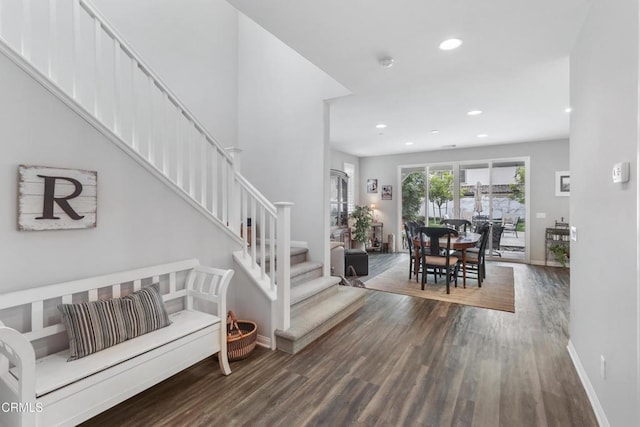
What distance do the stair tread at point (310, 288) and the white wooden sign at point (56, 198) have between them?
1939mm

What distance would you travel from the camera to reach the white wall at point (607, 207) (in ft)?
4.69

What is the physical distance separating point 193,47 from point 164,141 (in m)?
2.18

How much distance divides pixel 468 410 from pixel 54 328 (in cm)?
270

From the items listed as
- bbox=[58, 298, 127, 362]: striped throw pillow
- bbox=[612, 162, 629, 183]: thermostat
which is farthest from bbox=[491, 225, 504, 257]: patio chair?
bbox=[58, 298, 127, 362]: striped throw pillow

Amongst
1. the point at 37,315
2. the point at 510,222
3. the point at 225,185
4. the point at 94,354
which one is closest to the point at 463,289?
the point at 510,222

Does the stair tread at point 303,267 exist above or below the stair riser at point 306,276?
above

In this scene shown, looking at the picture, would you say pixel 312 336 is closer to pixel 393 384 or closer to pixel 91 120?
pixel 393 384

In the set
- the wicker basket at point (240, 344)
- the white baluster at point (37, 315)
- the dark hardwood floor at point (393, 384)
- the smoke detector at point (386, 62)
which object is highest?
the smoke detector at point (386, 62)

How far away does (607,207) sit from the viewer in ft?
5.83

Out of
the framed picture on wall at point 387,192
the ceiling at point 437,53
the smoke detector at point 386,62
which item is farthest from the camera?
the framed picture on wall at point 387,192

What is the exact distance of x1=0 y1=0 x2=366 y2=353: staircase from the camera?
91.9 inches

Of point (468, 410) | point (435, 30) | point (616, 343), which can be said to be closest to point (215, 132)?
point (435, 30)

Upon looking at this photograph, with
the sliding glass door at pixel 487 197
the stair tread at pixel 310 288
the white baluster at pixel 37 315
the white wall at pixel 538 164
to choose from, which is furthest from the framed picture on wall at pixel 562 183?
the white baluster at pixel 37 315

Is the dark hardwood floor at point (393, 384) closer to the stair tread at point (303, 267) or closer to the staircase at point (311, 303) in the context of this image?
the staircase at point (311, 303)
